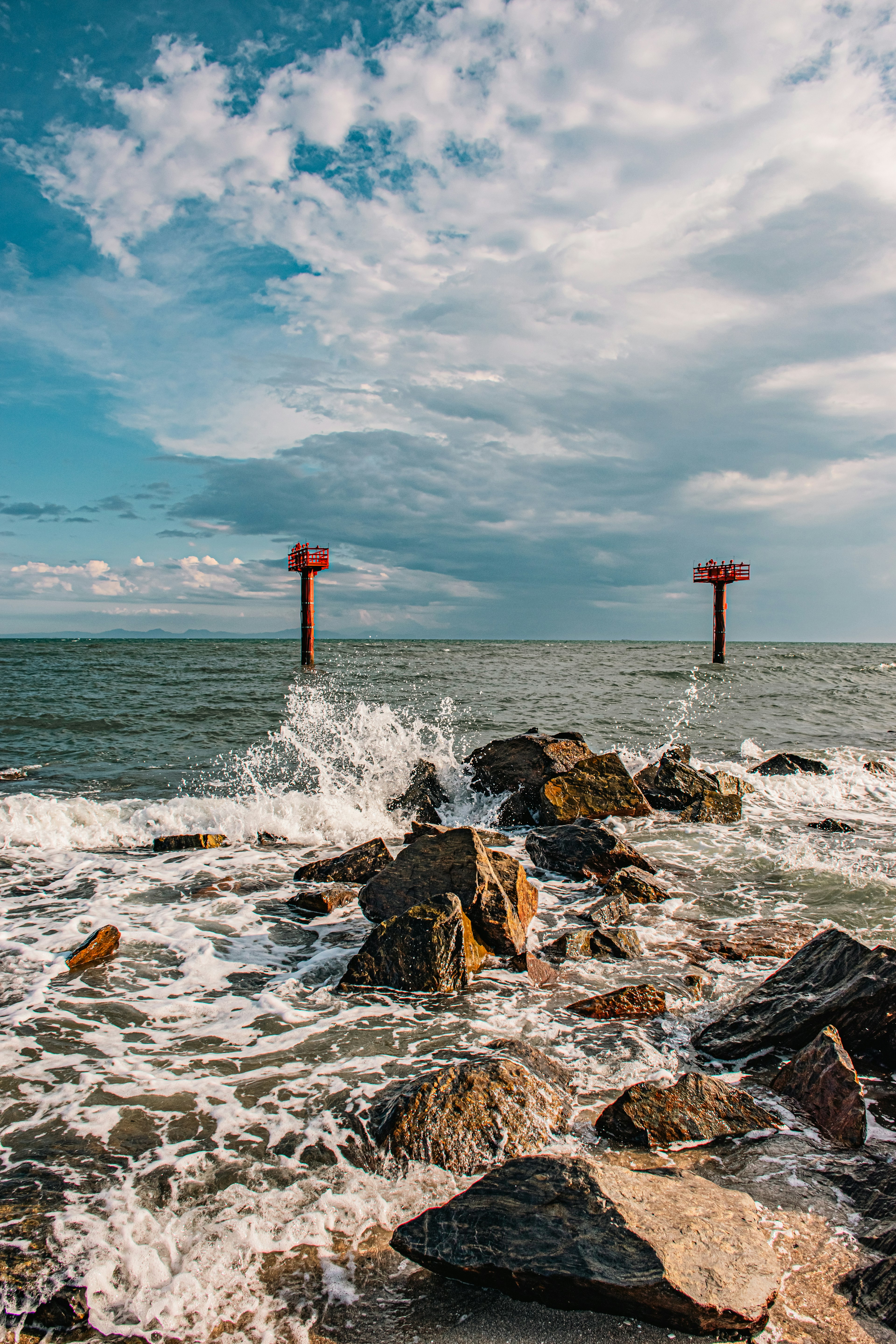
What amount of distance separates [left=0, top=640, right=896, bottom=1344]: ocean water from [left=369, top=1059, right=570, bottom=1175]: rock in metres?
0.10

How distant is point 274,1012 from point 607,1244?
3131mm

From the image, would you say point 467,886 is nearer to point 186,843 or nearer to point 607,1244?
point 607,1244

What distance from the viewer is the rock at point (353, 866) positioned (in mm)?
7922

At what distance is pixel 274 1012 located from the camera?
5.13 m

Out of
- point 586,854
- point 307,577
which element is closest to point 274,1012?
point 586,854

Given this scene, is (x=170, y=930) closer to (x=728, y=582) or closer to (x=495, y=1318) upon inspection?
(x=495, y=1318)

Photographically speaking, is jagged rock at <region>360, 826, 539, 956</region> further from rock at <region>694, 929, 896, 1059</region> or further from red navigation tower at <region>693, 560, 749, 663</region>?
red navigation tower at <region>693, 560, 749, 663</region>

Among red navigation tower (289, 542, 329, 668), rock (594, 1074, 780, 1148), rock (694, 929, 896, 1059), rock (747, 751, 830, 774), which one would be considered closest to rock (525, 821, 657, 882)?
rock (694, 929, 896, 1059)

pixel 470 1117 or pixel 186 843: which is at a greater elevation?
pixel 470 1117

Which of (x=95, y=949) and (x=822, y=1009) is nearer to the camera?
(x=822, y=1009)

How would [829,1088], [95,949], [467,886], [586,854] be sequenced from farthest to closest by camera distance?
1. [586,854]
2. [467,886]
3. [95,949]
4. [829,1088]

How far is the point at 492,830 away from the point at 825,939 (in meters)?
5.14

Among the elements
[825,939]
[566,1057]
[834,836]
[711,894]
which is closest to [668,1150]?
[566,1057]

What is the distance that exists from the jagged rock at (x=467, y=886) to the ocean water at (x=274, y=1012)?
34 cm
